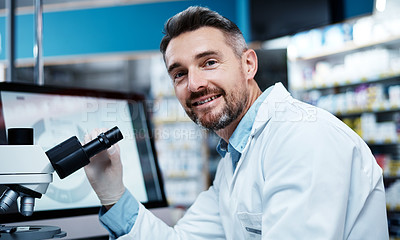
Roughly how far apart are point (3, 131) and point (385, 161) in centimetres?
390

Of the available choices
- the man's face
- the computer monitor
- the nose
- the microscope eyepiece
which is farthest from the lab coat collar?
the microscope eyepiece

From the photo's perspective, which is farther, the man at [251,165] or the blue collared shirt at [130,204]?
the blue collared shirt at [130,204]

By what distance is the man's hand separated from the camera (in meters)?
1.32

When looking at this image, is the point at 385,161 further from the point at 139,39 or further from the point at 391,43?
the point at 139,39

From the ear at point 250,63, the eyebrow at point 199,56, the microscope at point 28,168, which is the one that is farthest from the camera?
the ear at point 250,63

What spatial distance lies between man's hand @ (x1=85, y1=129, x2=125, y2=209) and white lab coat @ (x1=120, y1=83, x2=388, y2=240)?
0.43ft

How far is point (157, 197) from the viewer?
157cm

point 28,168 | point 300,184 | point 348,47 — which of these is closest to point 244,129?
point 300,184

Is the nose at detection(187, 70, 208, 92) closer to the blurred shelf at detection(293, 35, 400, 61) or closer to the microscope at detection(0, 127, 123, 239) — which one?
the microscope at detection(0, 127, 123, 239)

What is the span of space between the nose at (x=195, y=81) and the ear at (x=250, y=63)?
0.80ft

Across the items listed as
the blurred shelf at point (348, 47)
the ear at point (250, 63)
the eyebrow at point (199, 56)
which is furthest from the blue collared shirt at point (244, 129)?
the blurred shelf at point (348, 47)

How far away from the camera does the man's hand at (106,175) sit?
1.32m

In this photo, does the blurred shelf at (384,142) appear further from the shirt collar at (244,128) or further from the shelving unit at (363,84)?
the shirt collar at (244,128)

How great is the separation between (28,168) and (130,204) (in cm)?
51
